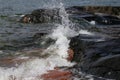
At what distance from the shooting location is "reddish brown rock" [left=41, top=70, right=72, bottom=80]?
899 cm

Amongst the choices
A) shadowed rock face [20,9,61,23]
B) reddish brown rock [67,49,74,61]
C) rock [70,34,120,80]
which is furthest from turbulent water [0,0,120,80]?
shadowed rock face [20,9,61,23]

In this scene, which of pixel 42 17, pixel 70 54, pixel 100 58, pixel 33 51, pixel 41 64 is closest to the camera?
pixel 100 58

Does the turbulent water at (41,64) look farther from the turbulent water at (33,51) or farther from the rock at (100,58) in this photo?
the rock at (100,58)

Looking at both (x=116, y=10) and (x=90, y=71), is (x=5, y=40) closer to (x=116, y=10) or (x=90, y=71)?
(x=90, y=71)

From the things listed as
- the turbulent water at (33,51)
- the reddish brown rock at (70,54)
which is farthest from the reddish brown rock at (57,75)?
the reddish brown rock at (70,54)

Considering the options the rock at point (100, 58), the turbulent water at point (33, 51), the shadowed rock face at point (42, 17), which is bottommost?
the shadowed rock face at point (42, 17)

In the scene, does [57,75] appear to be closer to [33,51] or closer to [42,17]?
[33,51]

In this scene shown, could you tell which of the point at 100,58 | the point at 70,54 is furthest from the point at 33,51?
the point at 100,58

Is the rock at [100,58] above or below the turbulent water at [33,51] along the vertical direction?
above

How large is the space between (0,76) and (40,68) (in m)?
1.36

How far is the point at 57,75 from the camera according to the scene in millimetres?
9258

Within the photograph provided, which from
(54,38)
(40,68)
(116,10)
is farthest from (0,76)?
(116,10)

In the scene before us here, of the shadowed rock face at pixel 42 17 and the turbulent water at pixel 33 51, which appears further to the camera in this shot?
the shadowed rock face at pixel 42 17

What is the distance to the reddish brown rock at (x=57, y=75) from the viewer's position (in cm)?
899
